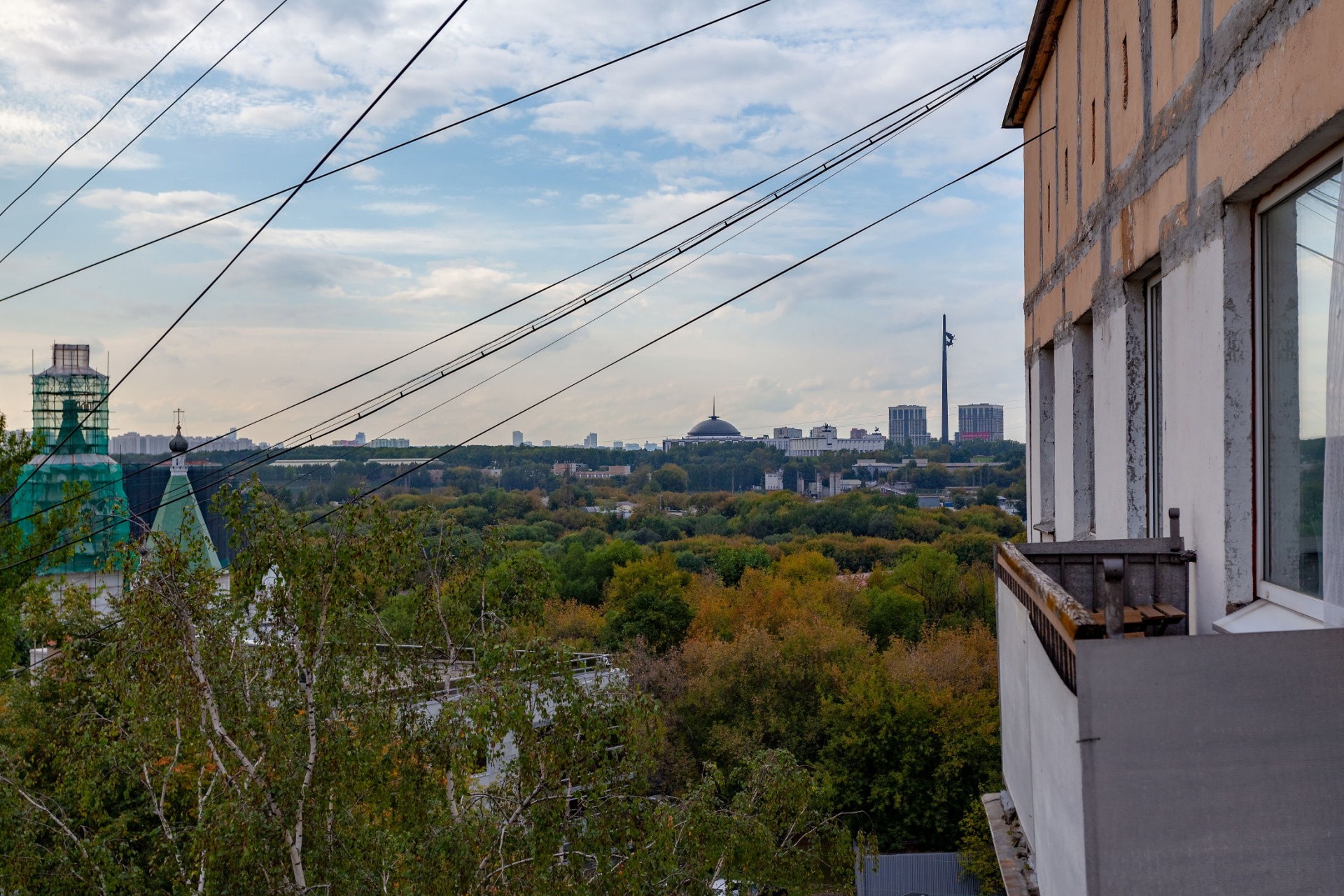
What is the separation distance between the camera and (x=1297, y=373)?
13.8 feet

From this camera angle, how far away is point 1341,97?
3.34 m

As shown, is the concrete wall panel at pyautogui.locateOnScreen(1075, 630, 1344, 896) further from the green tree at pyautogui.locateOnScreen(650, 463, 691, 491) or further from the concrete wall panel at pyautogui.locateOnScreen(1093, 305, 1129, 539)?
the green tree at pyautogui.locateOnScreen(650, 463, 691, 491)

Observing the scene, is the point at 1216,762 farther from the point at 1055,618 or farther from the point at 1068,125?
the point at 1068,125

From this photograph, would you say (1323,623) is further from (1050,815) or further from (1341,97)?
(1341,97)

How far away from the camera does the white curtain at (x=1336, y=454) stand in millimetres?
3494

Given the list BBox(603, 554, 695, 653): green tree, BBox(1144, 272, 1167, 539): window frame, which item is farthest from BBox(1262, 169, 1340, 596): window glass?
BBox(603, 554, 695, 653): green tree

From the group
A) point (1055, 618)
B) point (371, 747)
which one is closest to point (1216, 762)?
point (1055, 618)

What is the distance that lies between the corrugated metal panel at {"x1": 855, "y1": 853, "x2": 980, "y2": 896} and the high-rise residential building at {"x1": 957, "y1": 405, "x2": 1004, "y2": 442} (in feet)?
472

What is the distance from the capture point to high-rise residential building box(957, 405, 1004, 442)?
552ft

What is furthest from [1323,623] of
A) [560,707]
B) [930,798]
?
[930,798]

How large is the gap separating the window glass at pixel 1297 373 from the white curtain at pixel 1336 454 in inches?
8.7

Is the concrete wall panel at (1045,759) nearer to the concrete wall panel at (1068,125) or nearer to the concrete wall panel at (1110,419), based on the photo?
the concrete wall panel at (1110,419)

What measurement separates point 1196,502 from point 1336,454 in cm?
151

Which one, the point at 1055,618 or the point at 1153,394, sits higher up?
the point at 1153,394
